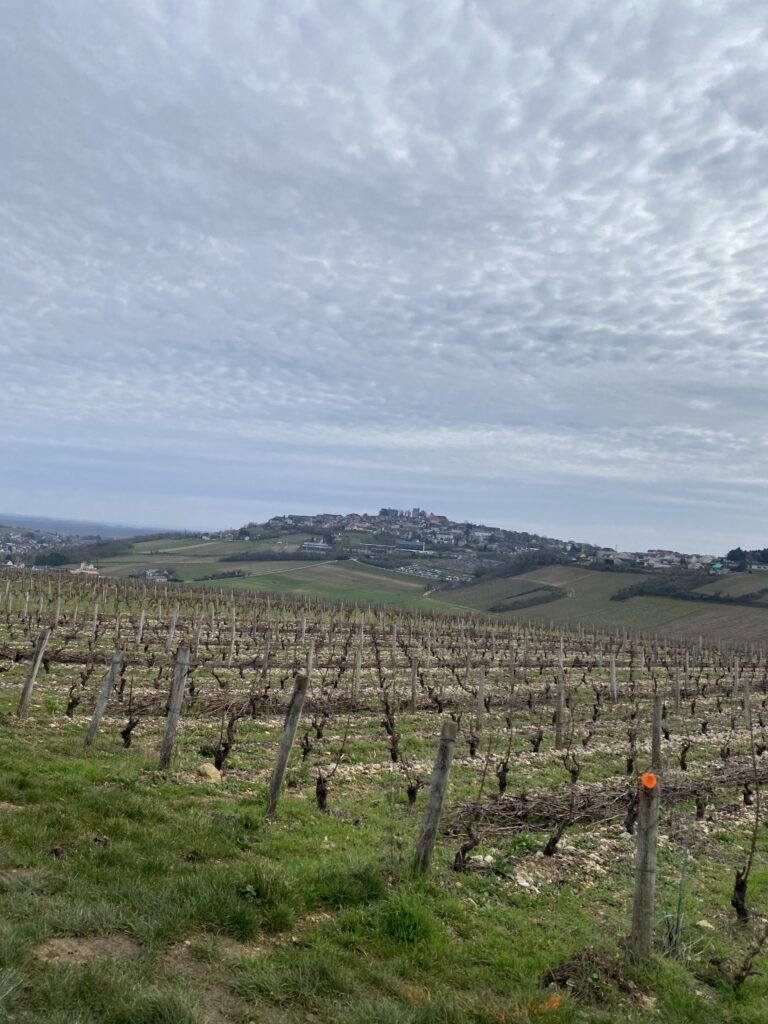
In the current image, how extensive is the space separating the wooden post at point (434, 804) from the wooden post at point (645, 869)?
6.21 ft

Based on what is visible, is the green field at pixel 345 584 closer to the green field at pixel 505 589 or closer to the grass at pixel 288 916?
the green field at pixel 505 589

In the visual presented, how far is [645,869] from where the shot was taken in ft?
19.1

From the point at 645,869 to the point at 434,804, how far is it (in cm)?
210

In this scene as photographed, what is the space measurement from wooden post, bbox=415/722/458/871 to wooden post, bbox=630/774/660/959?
6.21 feet

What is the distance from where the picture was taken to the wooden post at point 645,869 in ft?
18.8

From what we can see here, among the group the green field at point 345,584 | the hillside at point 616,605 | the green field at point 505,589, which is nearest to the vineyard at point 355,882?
the green field at point 505,589

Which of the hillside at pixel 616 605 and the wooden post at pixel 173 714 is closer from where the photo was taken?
the wooden post at pixel 173 714

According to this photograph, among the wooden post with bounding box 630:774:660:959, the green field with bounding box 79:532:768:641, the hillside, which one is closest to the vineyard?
the wooden post with bounding box 630:774:660:959

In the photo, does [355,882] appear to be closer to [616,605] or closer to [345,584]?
[616,605]

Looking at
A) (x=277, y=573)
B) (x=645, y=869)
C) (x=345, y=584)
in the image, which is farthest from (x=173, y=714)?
(x=277, y=573)

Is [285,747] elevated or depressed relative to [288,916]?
elevated

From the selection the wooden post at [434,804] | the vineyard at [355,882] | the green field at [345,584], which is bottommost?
the green field at [345,584]

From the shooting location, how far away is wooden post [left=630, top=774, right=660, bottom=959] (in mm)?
5734

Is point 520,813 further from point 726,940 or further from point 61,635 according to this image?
point 61,635
